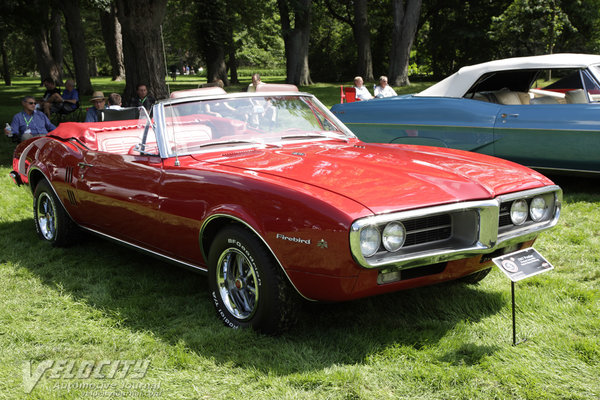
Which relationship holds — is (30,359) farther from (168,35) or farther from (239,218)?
(168,35)

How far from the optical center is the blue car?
6820 mm

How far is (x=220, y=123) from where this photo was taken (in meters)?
4.62

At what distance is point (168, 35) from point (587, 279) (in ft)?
127

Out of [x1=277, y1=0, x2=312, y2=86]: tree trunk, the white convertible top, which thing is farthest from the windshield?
[x1=277, y1=0, x2=312, y2=86]: tree trunk

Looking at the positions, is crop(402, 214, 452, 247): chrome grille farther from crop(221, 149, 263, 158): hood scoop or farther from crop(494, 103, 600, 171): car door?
crop(494, 103, 600, 171): car door

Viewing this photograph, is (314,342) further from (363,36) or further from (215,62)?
(215,62)

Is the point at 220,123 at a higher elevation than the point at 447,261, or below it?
higher

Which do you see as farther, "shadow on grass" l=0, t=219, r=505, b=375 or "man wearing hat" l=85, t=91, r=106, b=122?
"man wearing hat" l=85, t=91, r=106, b=122

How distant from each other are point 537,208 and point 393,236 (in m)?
1.17

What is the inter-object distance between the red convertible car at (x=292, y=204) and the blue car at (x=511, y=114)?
2.87 metres

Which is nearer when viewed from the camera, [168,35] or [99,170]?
[99,170]

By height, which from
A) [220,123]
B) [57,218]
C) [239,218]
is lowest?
[57,218]

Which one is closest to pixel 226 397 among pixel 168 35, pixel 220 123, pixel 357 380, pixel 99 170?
pixel 357 380

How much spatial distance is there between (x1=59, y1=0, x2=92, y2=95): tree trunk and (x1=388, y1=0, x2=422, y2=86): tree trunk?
1168cm
